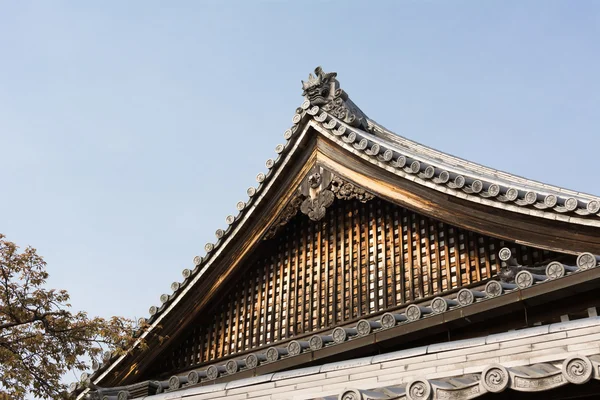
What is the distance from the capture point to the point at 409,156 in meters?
11.8

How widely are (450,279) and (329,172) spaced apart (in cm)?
324

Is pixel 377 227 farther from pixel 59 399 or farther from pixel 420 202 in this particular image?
pixel 59 399

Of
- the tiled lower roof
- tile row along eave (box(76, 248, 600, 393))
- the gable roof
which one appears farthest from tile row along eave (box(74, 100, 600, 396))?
the tiled lower roof

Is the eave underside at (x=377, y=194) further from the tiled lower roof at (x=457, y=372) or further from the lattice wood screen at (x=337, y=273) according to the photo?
the tiled lower roof at (x=457, y=372)

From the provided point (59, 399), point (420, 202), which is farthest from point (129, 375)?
point (420, 202)

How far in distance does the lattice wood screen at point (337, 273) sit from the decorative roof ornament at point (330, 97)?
1.60 m

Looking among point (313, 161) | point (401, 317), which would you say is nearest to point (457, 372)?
point (401, 317)

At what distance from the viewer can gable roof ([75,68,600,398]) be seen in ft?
36.6

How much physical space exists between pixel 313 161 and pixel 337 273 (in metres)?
2.19

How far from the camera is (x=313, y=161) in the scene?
44.4 ft

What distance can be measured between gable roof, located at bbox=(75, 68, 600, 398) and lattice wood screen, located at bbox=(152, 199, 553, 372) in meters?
0.62

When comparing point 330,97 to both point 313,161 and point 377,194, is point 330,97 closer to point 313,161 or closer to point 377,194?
point 313,161

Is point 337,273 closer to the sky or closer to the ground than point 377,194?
closer to the ground

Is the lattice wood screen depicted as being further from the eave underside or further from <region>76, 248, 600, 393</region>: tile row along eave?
<region>76, 248, 600, 393</region>: tile row along eave
